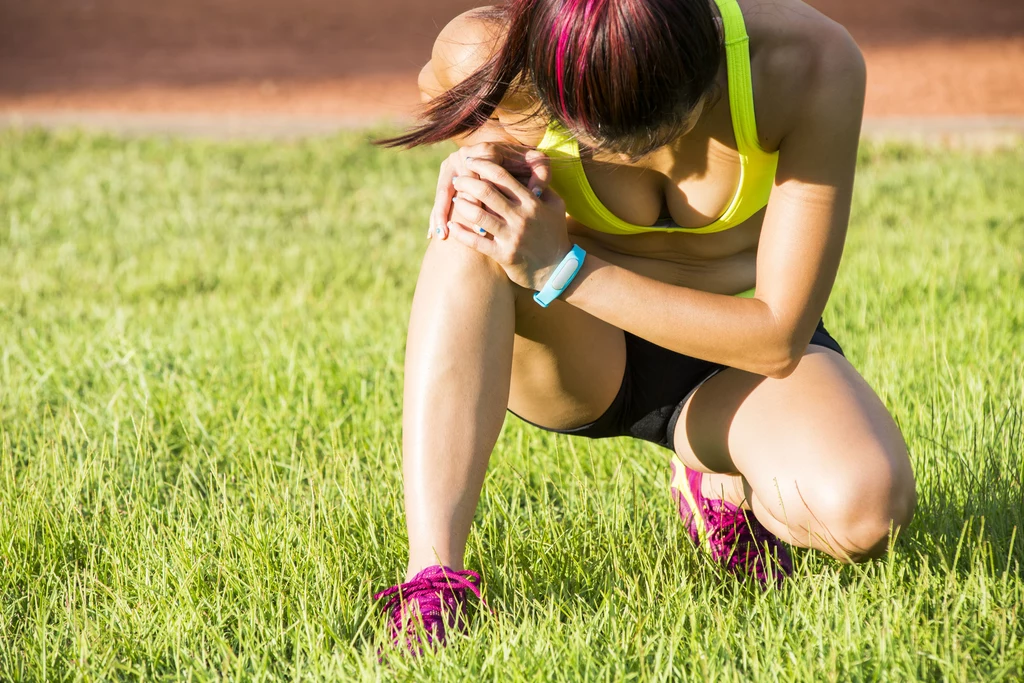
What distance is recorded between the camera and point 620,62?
4.79 feet

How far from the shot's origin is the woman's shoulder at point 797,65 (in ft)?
5.40

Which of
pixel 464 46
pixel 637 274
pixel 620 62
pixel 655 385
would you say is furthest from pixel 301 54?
pixel 620 62

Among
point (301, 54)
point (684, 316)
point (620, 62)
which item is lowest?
point (684, 316)

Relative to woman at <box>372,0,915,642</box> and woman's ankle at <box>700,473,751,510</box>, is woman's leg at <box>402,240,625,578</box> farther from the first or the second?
woman's ankle at <box>700,473,751,510</box>

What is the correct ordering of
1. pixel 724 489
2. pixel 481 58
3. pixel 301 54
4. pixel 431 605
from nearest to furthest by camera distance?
pixel 431 605
pixel 481 58
pixel 724 489
pixel 301 54

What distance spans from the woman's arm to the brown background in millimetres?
6029

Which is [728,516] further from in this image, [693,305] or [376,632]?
[376,632]

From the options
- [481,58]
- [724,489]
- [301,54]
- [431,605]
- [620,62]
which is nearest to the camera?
[620,62]

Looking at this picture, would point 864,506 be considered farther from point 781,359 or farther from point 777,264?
point 777,264

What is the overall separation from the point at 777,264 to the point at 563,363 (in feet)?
1.38

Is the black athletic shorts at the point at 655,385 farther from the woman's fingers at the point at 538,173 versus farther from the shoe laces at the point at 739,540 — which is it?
the woman's fingers at the point at 538,173

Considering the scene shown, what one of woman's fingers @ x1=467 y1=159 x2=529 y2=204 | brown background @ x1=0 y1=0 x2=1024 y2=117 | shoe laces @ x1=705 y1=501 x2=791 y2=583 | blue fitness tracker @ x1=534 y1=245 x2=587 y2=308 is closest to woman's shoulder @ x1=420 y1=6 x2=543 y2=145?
woman's fingers @ x1=467 y1=159 x2=529 y2=204

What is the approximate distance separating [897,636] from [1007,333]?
1.69m

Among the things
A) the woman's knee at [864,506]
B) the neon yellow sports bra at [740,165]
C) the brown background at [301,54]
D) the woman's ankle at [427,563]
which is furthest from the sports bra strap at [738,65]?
the brown background at [301,54]
